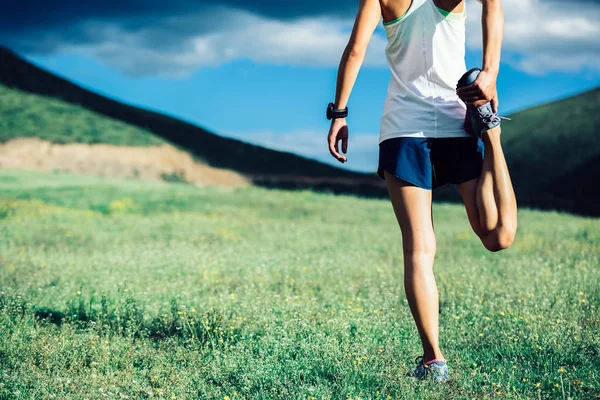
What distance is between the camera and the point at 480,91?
4.32 m

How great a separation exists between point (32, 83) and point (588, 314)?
4689 cm

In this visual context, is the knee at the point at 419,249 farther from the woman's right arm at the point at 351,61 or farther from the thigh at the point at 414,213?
the woman's right arm at the point at 351,61

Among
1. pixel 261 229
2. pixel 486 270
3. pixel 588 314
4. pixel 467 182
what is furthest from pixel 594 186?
pixel 467 182

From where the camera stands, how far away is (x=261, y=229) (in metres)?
15.9

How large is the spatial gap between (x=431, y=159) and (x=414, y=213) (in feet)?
1.38

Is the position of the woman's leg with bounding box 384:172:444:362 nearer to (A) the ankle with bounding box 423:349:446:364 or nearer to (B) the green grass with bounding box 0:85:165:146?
(A) the ankle with bounding box 423:349:446:364

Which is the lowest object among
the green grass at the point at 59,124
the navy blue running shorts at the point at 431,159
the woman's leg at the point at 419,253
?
the woman's leg at the point at 419,253

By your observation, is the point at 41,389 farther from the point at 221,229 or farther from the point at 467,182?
the point at 221,229

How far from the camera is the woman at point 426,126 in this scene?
4.48 meters

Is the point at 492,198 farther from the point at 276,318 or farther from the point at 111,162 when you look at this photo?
the point at 111,162

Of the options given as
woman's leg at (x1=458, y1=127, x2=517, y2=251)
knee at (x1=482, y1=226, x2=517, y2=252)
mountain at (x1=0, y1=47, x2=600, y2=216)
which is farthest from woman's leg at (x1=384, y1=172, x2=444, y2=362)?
mountain at (x1=0, y1=47, x2=600, y2=216)

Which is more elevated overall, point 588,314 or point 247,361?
point 588,314

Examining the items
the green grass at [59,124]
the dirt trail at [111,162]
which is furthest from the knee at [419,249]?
the green grass at [59,124]

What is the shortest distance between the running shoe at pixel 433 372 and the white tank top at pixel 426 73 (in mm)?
1616
